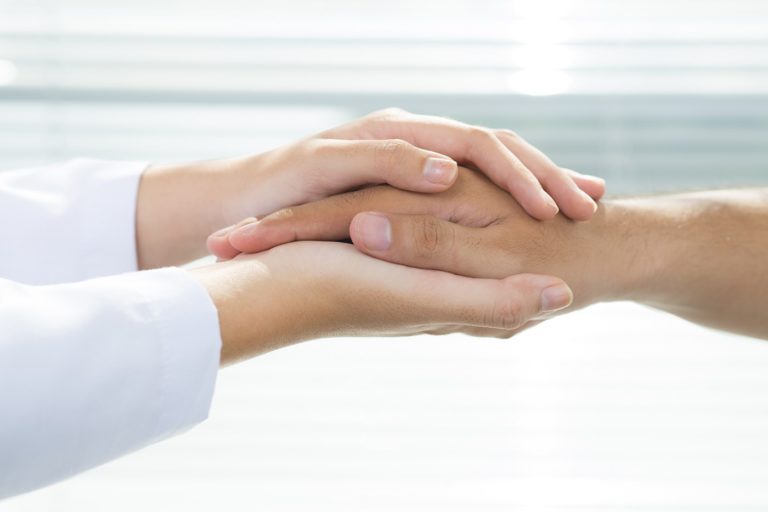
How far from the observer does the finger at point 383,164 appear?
102cm

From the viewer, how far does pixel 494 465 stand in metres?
1.54

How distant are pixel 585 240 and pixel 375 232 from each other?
290 mm

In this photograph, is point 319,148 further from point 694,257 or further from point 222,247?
point 694,257

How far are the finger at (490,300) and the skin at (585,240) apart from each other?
51mm

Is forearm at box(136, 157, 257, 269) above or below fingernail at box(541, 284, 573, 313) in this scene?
above

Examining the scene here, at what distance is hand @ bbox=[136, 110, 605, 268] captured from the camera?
3.39 feet

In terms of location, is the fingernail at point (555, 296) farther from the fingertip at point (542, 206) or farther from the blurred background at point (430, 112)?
the blurred background at point (430, 112)

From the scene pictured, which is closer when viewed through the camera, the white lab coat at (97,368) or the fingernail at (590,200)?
the white lab coat at (97,368)

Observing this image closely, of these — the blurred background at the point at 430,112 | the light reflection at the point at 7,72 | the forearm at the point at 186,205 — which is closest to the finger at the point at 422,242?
the forearm at the point at 186,205

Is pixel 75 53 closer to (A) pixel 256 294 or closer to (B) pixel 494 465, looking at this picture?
(A) pixel 256 294

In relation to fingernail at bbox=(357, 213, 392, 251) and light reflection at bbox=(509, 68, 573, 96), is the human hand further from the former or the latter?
light reflection at bbox=(509, 68, 573, 96)

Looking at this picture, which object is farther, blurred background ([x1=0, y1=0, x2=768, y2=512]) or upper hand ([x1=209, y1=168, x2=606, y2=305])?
blurred background ([x1=0, y1=0, x2=768, y2=512])

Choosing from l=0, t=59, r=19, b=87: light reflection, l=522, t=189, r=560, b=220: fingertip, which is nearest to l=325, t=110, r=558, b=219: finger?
l=522, t=189, r=560, b=220: fingertip

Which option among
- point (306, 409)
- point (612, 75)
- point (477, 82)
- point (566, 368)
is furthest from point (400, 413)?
point (612, 75)
